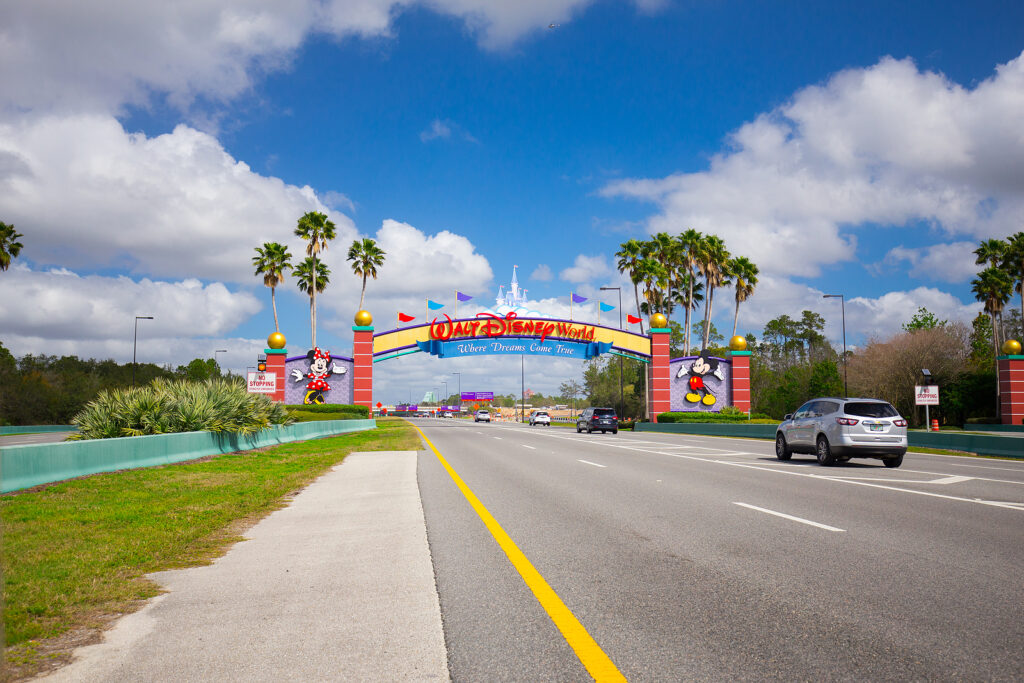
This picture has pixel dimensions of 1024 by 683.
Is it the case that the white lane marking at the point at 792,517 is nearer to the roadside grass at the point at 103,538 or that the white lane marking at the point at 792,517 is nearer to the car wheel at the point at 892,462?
the roadside grass at the point at 103,538

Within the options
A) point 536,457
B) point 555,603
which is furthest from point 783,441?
point 555,603

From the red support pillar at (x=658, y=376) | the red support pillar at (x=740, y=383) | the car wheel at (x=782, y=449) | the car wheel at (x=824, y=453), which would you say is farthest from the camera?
the red support pillar at (x=658, y=376)

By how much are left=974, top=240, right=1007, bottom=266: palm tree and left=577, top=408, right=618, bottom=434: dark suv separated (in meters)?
39.3

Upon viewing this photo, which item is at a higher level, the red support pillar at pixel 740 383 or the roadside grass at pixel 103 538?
the red support pillar at pixel 740 383

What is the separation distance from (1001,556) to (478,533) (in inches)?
215

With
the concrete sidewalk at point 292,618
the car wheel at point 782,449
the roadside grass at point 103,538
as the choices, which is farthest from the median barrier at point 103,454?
the car wheel at point 782,449

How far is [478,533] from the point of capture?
8.91m

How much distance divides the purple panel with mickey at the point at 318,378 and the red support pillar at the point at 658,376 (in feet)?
78.8

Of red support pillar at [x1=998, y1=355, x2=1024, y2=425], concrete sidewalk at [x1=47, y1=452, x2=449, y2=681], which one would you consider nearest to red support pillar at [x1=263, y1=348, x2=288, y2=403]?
concrete sidewalk at [x1=47, y1=452, x2=449, y2=681]

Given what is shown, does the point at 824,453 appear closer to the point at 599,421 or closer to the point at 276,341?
the point at 599,421

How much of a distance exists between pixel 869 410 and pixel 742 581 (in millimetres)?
13541

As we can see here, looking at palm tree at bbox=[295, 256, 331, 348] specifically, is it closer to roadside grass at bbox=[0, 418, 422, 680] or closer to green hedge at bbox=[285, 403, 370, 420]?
green hedge at bbox=[285, 403, 370, 420]

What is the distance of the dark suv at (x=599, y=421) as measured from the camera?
46531 mm

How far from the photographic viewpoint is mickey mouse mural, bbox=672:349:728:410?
5944cm
